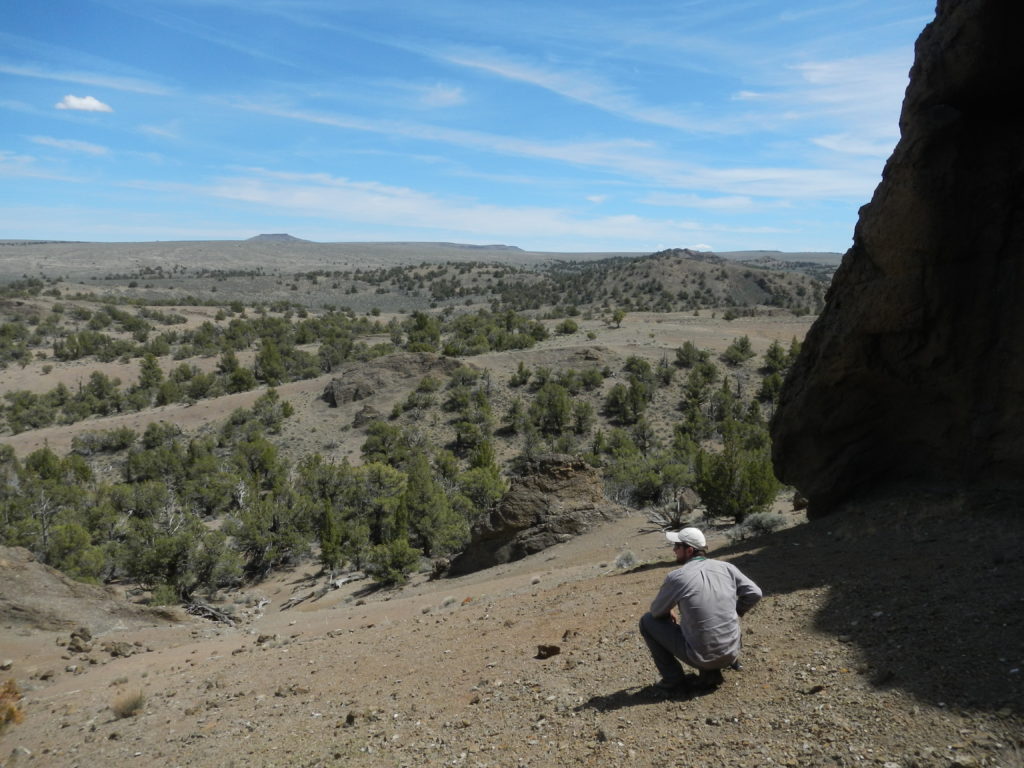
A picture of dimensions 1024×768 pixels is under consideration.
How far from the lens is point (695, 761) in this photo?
4.48 m

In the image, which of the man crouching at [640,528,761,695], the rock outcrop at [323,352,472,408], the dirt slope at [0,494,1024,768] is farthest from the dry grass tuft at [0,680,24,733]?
the rock outcrop at [323,352,472,408]

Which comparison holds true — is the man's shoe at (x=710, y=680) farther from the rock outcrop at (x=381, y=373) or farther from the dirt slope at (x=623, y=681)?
the rock outcrop at (x=381, y=373)

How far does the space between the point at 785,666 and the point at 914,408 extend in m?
4.96

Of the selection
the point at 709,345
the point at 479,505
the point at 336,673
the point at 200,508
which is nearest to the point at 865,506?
the point at 336,673

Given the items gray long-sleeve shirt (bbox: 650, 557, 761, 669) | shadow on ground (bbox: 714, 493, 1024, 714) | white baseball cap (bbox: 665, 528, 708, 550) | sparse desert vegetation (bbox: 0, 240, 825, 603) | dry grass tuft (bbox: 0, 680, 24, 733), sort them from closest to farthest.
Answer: shadow on ground (bbox: 714, 493, 1024, 714)
gray long-sleeve shirt (bbox: 650, 557, 761, 669)
white baseball cap (bbox: 665, 528, 708, 550)
dry grass tuft (bbox: 0, 680, 24, 733)
sparse desert vegetation (bbox: 0, 240, 825, 603)

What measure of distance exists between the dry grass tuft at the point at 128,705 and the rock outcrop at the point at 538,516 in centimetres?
1008

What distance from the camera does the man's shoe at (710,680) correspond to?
5.25 m

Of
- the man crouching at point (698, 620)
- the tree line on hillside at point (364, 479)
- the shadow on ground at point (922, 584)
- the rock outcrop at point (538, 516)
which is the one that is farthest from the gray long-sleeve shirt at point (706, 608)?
the rock outcrop at point (538, 516)

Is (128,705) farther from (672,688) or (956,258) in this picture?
(956,258)

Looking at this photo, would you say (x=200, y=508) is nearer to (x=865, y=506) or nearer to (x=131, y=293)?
(x=865, y=506)

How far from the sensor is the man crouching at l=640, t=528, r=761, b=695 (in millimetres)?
5078

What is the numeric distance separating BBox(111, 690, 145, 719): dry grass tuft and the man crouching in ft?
20.8

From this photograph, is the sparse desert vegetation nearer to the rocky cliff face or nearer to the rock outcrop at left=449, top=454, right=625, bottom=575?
the rock outcrop at left=449, top=454, right=625, bottom=575

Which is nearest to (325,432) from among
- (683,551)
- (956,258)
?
(956,258)
